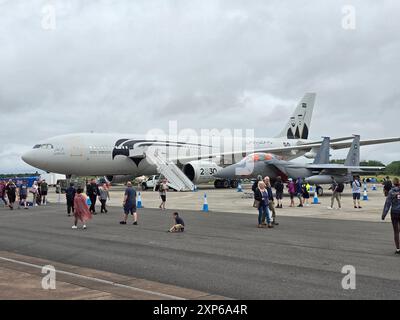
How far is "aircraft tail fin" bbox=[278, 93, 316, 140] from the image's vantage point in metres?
54.5

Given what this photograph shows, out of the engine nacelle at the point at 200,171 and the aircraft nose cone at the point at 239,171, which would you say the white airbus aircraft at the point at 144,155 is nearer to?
the engine nacelle at the point at 200,171

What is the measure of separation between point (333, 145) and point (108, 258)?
40.0 metres

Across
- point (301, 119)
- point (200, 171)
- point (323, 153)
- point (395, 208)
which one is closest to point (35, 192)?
point (200, 171)

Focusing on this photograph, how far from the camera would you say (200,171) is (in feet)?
129

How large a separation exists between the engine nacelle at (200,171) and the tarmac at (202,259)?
22.3 m

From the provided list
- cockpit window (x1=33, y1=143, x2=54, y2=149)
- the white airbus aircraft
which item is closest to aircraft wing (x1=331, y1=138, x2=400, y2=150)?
the white airbus aircraft

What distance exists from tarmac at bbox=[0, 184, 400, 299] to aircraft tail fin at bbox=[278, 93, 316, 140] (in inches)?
1524

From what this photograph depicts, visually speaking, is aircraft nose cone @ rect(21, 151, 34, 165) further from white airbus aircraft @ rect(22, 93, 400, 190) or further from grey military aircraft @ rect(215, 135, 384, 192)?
grey military aircraft @ rect(215, 135, 384, 192)

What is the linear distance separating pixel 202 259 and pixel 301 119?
154ft

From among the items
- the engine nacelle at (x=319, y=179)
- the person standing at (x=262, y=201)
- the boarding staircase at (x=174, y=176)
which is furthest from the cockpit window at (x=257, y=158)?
the person standing at (x=262, y=201)

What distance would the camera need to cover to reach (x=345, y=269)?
27.7ft
